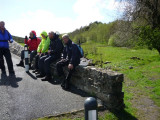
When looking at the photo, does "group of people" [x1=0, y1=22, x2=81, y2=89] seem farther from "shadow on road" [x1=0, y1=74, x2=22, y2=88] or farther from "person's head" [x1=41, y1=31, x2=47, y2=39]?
"shadow on road" [x1=0, y1=74, x2=22, y2=88]

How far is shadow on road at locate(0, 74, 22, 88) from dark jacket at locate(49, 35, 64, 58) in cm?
175

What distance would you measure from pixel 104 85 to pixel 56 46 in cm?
321

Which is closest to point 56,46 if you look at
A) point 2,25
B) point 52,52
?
point 52,52

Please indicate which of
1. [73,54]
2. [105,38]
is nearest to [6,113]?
[73,54]

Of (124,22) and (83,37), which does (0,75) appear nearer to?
(124,22)

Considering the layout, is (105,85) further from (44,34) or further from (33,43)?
(33,43)

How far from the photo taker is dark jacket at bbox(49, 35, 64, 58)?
25.2 ft

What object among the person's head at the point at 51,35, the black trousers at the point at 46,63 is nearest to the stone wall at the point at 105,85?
the black trousers at the point at 46,63

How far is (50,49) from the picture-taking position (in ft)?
26.3

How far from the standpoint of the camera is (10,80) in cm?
754

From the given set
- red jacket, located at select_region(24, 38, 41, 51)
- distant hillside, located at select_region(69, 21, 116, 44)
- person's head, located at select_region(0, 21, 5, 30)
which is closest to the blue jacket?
person's head, located at select_region(0, 21, 5, 30)

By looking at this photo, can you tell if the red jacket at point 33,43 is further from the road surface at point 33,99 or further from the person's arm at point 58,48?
the road surface at point 33,99

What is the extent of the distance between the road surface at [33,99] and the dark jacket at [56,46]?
4.11ft

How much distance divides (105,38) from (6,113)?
34.7 m
